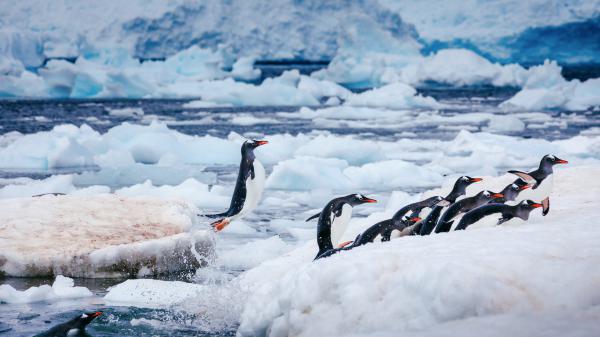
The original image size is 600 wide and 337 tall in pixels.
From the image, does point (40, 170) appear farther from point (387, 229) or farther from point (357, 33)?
point (357, 33)

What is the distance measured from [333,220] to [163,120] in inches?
748

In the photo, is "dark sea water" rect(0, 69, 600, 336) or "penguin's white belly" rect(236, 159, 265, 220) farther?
"penguin's white belly" rect(236, 159, 265, 220)

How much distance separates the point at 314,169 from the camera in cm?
1192

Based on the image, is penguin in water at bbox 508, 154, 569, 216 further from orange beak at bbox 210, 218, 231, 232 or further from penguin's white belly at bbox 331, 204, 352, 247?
orange beak at bbox 210, 218, 231, 232

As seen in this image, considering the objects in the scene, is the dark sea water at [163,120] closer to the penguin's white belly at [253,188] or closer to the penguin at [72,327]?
the penguin at [72,327]

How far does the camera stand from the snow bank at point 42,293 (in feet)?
19.0

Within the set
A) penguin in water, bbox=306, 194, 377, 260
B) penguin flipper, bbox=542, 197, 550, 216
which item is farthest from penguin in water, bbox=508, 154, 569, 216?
penguin in water, bbox=306, 194, 377, 260

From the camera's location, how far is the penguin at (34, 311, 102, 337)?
4.78 m

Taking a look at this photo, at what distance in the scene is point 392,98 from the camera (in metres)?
27.9

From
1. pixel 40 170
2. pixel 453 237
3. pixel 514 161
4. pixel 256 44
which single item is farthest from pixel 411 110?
pixel 453 237

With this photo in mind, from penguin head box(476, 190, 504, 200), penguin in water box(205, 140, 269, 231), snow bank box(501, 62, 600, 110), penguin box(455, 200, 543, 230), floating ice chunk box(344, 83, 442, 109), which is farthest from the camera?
floating ice chunk box(344, 83, 442, 109)

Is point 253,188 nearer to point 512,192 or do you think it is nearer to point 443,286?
point 512,192

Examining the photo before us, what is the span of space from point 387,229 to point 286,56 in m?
44.1

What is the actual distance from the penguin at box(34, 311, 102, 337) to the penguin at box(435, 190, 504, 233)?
2.23 m
